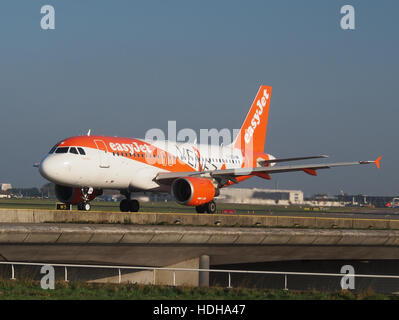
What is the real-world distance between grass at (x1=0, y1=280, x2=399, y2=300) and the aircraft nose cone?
1539 centimetres

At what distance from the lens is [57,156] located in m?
36.0

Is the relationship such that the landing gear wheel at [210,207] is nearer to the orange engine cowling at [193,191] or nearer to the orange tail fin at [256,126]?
the orange engine cowling at [193,191]

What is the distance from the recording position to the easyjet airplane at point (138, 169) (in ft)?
119

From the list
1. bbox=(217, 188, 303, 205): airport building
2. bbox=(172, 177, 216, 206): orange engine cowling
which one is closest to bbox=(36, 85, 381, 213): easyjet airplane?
bbox=(172, 177, 216, 206): orange engine cowling

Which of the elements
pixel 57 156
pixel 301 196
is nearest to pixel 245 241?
pixel 57 156

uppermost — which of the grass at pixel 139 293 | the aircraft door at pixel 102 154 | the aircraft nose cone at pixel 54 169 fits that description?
the aircraft door at pixel 102 154

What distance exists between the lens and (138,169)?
39.8m

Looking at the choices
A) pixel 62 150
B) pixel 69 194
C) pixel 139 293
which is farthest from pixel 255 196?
pixel 139 293

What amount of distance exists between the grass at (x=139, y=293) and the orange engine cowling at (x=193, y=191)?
18379 mm

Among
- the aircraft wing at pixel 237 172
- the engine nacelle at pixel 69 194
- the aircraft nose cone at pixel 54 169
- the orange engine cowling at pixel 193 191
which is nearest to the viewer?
the aircraft nose cone at pixel 54 169

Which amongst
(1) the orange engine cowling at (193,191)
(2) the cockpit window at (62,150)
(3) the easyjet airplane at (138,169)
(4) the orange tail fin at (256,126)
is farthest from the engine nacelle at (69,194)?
(4) the orange tail fin at (256,126)

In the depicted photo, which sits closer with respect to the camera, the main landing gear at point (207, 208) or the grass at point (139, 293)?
the grass at point (139, 293)

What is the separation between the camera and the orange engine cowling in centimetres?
3859

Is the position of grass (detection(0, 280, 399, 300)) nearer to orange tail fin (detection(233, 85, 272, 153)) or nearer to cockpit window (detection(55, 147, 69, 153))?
cockpit window (detection(55, 147, 69, 153))
